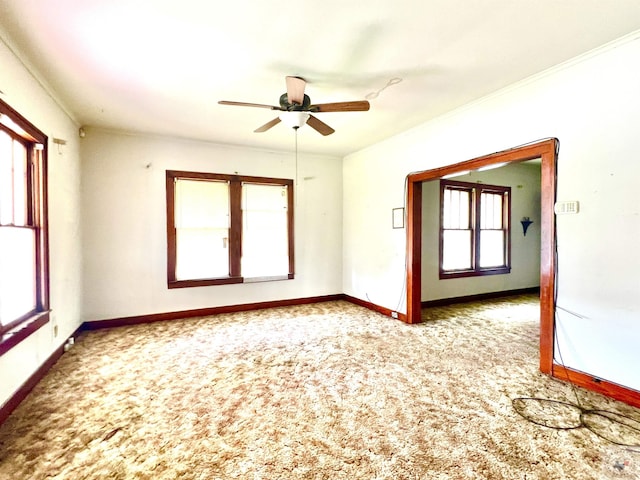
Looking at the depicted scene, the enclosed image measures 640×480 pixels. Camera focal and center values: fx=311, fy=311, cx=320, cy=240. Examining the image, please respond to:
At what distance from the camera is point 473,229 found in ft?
20.2

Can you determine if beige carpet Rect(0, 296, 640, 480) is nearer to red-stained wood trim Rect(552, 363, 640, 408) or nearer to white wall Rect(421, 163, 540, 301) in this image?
red-stained wood trim Rect(552, 363, 640, 408)

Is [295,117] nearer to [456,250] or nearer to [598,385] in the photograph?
[598,385]

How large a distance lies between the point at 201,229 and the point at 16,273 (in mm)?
2485

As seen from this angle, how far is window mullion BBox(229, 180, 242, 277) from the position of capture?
5195mm

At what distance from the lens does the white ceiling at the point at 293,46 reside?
2.07m

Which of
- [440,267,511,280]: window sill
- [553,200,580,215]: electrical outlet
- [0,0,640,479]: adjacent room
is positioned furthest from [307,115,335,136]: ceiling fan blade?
[440,267,511,280]: window sill

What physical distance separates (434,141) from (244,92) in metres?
2.47

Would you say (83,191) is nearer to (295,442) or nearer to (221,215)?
(221,215)

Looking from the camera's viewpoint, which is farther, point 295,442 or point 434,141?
point 434,141

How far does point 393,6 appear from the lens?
6.68 ft

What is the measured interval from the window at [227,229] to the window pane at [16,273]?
191cm

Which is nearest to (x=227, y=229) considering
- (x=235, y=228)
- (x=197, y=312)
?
(x=235, y=228)

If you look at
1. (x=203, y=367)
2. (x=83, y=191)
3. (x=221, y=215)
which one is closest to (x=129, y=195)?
(x=83, y=191)

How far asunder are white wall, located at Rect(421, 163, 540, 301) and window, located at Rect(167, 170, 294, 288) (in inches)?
98.4
